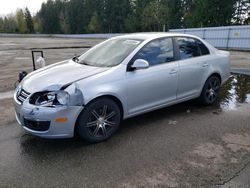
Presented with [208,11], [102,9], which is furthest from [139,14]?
[208,11]

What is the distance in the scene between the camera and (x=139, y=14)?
64625mm

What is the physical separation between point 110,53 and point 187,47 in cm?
161

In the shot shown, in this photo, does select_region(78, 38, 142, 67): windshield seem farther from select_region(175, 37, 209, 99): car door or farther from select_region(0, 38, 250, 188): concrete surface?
select_region(0, 38, 250, 188): concrete surface

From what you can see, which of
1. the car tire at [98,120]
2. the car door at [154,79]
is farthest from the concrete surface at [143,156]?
the car door at [154,79]

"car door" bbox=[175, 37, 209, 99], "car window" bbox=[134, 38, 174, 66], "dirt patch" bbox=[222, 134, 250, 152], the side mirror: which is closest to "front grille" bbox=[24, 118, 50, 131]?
the side mirror

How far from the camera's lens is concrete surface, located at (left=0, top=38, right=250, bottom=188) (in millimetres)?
2826

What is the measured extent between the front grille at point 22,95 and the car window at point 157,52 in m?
1.77

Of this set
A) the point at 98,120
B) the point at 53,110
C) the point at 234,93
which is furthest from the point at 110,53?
the point at 234,93

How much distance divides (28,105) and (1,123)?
1.60 metres

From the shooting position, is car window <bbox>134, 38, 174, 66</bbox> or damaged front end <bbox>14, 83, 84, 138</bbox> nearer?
damaged front end <bbox>14, 83, 84, 138</bbox>

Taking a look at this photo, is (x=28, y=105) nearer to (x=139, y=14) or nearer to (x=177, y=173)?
(x=177, y=173)

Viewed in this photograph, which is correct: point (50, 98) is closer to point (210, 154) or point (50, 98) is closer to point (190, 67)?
point (210, 154)

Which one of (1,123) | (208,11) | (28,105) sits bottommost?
(1,123)

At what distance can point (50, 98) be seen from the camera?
10.8 ft
